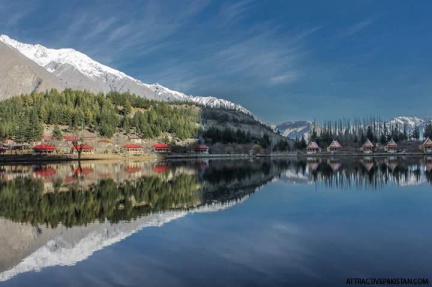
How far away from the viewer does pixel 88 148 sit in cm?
10925

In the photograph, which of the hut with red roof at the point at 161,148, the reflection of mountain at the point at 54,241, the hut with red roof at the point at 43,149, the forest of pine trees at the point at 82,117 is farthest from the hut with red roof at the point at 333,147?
the reflection of mountain at the point at 54,241

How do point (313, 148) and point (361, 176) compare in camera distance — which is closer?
point (361, 176)

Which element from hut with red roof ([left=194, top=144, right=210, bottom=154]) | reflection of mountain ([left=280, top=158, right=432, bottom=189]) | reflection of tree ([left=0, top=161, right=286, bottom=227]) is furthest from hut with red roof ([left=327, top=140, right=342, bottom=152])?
reflection of tree ([left=0, top=161, right=286, bottom=227])

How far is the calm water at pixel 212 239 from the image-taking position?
10734 mm

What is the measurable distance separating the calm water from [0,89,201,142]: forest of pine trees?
100324mm

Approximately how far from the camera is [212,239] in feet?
48.7

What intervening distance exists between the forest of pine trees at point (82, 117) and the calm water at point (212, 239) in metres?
100

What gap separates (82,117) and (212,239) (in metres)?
133

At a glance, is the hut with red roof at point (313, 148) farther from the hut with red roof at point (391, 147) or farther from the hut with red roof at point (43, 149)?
the hut with red roof at point (43, 149)

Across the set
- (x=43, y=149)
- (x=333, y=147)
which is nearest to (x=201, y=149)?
(x=333, y=147)

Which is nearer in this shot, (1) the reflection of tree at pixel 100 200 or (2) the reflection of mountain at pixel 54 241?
(2) the reflection of mountain at pixel 54 241

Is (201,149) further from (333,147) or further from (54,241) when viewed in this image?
(54,241)

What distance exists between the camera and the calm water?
10.7 m

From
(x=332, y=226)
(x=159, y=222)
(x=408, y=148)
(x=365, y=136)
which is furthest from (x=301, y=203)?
(x=365, y=136)
